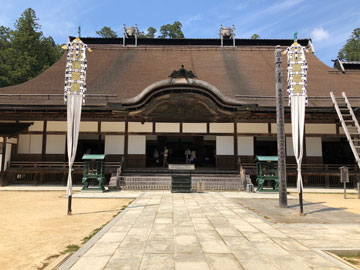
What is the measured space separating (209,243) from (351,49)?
3650cm

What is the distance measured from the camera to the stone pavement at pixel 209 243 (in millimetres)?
3188

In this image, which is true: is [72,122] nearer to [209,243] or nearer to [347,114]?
[209,243]

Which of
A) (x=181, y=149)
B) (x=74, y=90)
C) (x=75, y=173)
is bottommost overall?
(x=75, y=173)

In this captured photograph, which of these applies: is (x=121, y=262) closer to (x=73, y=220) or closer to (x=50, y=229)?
(x=50, y=229)

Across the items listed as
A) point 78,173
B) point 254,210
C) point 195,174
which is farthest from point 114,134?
point 254,210

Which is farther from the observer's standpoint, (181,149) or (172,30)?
(172,30)

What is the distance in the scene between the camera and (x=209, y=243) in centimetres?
401

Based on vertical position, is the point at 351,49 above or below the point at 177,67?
above

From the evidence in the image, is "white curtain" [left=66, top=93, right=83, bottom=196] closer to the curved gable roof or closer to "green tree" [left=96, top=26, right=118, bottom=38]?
the curved gable roof

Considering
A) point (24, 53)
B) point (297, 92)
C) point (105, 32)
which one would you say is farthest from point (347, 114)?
point (105, 32)

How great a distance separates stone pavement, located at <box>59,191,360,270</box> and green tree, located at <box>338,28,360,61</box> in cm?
3222

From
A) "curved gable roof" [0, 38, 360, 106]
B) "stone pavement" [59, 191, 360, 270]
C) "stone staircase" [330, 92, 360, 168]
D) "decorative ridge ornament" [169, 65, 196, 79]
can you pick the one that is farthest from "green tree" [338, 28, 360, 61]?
"stone pavement" [59, 191, 360, 270]

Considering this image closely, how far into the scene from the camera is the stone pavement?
319 centimetres

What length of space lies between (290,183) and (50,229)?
1312 cm
